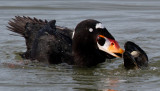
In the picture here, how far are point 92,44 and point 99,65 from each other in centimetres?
68

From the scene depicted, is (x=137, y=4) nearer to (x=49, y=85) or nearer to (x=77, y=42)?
(x=77, y=42)

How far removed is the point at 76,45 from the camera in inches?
410

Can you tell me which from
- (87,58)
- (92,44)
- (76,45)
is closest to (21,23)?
(76,45)

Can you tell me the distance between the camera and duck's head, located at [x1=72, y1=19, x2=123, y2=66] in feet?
32.7

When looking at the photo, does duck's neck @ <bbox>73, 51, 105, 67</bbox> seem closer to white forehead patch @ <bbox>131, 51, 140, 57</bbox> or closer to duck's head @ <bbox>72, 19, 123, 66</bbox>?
duck's head @ <bbox>72, 19, 123, 66</bbox>

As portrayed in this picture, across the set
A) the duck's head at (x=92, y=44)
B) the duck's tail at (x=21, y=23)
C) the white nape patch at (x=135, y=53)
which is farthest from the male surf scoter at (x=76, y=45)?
the duck's tail at (x=21, y=23)

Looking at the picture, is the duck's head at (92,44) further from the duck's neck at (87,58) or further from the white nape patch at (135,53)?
the white nape patch at (135,53)

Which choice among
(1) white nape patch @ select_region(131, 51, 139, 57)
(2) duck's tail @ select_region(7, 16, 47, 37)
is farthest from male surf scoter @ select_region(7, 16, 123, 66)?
(2) duck's tail @ select_region(7, 16, 47, 37)

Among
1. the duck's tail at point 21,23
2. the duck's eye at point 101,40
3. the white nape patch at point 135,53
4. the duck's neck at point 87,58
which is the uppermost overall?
the duck's tail at point 21,23

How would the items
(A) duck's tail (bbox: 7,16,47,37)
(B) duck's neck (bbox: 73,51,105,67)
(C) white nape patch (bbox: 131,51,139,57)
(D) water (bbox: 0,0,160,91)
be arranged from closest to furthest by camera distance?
(D) water (bbox: 0,0,160,91) → (C) white nape patch (bbox: 131,51,139,57) → (B) duck's neck (bbox: 73,51,105,67) → (A) duck's tail (bbox: 7,16,47,37)

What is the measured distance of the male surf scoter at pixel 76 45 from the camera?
10071mm

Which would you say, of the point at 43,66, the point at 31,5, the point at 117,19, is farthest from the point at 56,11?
the point at 43,66

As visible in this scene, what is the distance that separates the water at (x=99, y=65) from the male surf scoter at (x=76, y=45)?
224mm

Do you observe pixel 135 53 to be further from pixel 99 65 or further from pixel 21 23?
pixel 21 23
